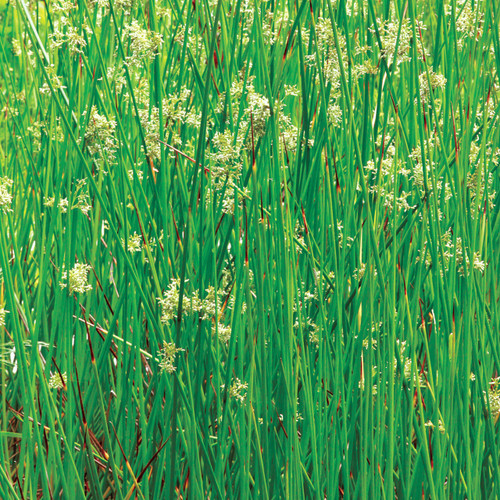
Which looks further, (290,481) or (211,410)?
(211,410)

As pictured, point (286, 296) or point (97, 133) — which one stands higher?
point (97, 133)

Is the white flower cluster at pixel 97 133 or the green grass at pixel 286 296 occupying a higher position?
the white flower cluster at pixel 97 133

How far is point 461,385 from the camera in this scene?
1000mm

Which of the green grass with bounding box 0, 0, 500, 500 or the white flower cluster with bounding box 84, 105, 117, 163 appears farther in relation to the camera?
the white flower cluster with bounding box 84, 105, 117, 163

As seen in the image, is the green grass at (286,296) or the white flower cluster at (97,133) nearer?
the green grass at (286,296)

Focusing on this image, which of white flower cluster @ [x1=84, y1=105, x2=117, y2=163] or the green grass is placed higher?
white flower cluster @ [x1=84, y1=105, x2=117, y2=163]

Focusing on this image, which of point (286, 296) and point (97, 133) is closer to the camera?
point (286, 296)

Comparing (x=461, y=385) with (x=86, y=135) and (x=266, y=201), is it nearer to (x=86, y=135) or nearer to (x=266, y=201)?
(x=266, y=201)

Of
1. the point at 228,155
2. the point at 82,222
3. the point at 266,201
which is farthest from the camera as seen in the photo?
the point at 82,222

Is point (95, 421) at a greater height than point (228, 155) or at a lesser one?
lesser

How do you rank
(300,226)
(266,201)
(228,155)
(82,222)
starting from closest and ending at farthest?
(228,155), (266,201), (300,226), (82,222)

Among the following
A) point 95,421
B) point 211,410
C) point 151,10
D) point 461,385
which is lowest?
point 95,421

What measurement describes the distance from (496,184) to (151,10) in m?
0.92

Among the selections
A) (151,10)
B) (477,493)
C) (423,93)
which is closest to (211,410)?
(477,493)
